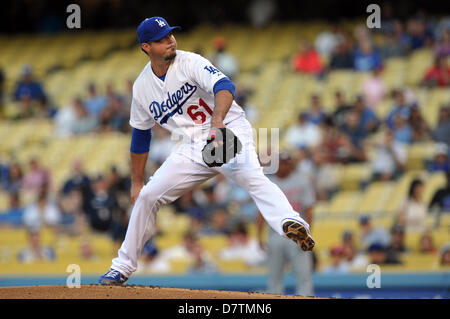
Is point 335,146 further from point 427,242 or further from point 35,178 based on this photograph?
point 35,178

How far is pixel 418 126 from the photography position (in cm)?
1087

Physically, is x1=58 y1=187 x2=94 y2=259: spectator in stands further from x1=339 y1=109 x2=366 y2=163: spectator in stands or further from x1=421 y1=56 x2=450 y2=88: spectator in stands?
x1=421 y1=56 x2=450 y2=88: spectator in stands

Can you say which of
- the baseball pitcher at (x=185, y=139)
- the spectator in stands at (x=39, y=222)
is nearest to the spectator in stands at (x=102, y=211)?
the spectator in stands at (x=39, y=222)

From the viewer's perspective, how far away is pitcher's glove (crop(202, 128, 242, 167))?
4996mm

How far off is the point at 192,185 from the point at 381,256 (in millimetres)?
4148

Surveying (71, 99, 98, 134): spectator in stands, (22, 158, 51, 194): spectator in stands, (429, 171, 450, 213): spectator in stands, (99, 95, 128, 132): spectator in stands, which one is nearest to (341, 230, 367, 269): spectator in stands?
(429, 171, 450, 213): spectator in stands

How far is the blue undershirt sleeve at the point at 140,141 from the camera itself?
5863mm

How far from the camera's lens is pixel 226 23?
1739 centimetres

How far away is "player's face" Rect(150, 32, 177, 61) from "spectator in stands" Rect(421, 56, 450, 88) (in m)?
7.51

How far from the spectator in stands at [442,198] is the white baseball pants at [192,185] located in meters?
4.59

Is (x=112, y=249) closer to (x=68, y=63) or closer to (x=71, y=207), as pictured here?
(x=71, y=207)

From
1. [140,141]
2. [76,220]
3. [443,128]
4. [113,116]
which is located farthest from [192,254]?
[140,141]
